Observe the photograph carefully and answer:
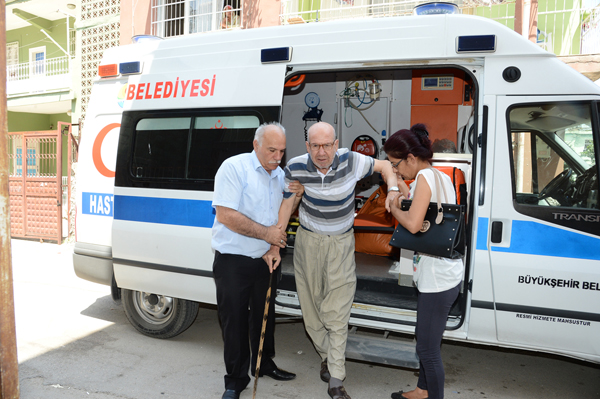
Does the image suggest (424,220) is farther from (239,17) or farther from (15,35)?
(15,35)

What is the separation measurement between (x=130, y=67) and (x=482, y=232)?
3.41 meters

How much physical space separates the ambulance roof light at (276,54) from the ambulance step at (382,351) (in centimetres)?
225

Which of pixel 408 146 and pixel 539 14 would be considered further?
pixel 539 14

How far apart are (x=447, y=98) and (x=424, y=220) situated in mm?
3911

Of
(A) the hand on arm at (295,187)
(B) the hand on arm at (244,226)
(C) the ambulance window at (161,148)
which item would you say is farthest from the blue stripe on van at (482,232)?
(C) the ambulance window at (161,148)

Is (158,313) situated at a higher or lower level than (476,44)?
lower

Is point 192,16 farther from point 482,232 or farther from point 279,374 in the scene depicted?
point 482,232

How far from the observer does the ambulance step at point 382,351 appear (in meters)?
3.41

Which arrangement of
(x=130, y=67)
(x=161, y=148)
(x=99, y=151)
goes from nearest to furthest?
(x=161, y=148) < (x=130, y=67) < (x=99, y=151)

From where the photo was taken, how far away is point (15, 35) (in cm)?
1775

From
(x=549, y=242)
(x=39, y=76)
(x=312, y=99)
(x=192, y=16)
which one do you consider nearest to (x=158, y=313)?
(x=549, y=242)

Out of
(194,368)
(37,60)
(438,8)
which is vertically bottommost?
(194,368)

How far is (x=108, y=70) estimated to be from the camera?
4648mm

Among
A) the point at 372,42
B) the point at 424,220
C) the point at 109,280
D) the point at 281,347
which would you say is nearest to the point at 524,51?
the point at 372,42
